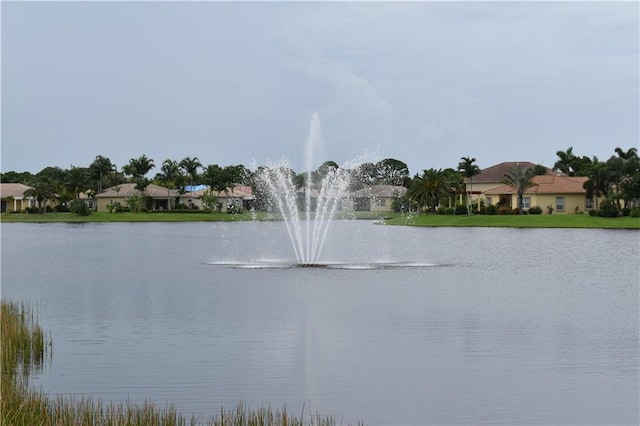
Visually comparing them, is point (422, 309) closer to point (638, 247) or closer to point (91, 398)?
point (91, 398)

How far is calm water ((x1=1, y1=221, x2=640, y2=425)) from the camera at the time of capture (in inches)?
713

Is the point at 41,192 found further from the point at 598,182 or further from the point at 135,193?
the point at 598,182

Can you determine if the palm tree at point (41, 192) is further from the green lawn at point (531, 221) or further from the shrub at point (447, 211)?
the shrub at point (447, 211)

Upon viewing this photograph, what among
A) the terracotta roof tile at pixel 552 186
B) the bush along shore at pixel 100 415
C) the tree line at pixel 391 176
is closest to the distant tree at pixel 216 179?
the tree line at pixel 391 176

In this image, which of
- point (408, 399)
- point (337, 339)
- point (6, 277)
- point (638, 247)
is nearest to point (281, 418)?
point (408, 399)

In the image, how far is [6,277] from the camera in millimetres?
44781

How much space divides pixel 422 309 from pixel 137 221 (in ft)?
334

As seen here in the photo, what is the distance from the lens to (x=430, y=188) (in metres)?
121

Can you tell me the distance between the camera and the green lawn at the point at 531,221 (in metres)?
92.4

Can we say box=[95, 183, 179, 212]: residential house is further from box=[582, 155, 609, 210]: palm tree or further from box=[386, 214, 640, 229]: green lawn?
box=[582, 155, 609, 210]: palm tree

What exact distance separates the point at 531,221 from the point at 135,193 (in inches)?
2811

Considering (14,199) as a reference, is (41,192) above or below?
above

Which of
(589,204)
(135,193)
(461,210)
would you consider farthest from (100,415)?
(135,193)

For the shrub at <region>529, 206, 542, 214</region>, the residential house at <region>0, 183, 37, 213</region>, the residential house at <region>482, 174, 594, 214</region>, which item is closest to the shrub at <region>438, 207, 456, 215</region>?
the residential house at <region>482, 174, 594, 214</region>
